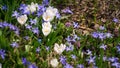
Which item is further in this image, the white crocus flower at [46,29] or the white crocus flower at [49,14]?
the white crocus flower at [49,14]

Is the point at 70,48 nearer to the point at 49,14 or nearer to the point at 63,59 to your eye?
the point at 63,59

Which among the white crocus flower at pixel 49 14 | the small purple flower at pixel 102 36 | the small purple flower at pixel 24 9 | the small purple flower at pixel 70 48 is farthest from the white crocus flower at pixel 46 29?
the small purple flower at pixel 102 36

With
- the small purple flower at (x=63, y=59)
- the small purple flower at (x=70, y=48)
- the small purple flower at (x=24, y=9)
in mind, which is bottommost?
the small purple flower at (x=63, y=59)

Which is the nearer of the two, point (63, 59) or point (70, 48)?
point (63, 59)

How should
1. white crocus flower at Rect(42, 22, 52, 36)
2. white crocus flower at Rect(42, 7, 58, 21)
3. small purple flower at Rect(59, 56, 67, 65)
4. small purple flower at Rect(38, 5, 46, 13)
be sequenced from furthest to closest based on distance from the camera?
small purple flower at Rect(38, 5, 46, 13)
white crocus flower at Rect(42, 7, 58, 21)
white crocus flower at Rect(42, 22, 52, 36)
small purple flower at Rect(59, 56, 67, 65)

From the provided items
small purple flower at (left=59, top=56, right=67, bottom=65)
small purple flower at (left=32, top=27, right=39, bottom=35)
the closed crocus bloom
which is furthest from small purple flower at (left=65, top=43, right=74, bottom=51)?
the closed crocus bloom

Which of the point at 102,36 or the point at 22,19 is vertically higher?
the point at 22,19

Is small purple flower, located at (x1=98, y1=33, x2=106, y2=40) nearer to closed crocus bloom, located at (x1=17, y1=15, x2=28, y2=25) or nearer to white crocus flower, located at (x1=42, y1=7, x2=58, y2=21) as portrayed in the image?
white crocus flower, located at (x1=42, y1=7, x2=58, y2=21)

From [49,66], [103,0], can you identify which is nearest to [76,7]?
[103,0]

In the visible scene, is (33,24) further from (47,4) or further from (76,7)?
(76,7)

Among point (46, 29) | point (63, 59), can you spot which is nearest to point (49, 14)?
point (46, 29)

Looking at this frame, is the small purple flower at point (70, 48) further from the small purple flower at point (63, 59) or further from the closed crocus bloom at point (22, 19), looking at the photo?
the closed crocus bloom at point (22, 19)
